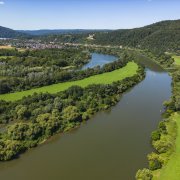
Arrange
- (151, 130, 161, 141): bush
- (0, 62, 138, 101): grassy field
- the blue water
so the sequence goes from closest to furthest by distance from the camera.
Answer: (151, 130, 161, 141): bush
(0, 62, 138, 101): grassy field
the blue water

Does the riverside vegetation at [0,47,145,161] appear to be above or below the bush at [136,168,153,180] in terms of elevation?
below

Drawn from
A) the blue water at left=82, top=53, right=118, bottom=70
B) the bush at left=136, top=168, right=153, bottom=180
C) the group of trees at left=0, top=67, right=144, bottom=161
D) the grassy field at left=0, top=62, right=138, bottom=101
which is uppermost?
the bush at left=136, top=168, right=153, bottom=180

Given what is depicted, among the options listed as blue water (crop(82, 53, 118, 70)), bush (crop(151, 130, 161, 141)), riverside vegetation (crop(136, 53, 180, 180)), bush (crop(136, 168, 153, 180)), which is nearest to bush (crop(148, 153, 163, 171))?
riverside vegetation (crop(136, 53, 180, 180))

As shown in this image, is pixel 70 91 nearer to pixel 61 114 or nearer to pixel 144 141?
pixel 61 114

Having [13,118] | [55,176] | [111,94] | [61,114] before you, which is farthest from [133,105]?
[55,176]

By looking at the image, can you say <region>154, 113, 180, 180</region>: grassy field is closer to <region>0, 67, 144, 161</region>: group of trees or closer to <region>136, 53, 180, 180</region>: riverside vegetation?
<region>136, 53, 180, 180</region>: riverside vegetation

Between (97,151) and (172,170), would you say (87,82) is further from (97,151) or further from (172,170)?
(172,170)

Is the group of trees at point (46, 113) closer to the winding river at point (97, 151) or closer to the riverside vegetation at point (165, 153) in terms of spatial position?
the winding river at point (97, 151)

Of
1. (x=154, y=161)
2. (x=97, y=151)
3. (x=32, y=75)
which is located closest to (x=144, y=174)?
(x=154, y=161)
